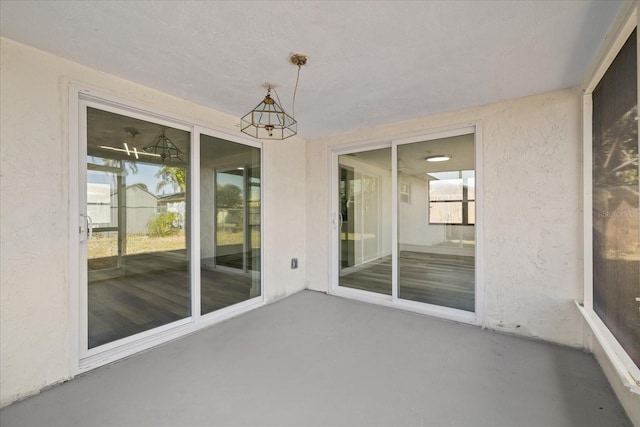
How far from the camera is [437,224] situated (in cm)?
354

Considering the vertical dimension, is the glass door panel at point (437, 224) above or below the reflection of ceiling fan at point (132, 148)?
below

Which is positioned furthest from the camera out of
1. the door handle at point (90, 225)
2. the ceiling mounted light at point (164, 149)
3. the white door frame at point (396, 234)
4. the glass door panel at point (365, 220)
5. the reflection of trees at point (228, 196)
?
the glass door panel at point (365, 220)

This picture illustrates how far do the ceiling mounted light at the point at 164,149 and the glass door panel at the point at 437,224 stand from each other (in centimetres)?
259

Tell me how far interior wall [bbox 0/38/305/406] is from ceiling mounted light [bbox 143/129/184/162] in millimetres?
552

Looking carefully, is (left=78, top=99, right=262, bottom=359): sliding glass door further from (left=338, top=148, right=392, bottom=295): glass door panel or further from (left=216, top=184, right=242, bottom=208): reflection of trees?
(left=338, top=148, right=392, bottom=295): glass door panel

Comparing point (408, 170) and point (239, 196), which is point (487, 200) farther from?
point (239, 196)

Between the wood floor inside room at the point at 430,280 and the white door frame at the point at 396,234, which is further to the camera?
the wood floor inside room at the point at 430,280

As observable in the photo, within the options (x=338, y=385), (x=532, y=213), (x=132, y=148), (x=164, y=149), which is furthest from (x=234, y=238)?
(x=532, y=213)

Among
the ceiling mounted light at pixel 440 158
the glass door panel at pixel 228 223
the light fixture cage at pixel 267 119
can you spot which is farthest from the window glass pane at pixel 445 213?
the glass door panel at pixel 228 223

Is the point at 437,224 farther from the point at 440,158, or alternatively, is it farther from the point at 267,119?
the point at 267,119

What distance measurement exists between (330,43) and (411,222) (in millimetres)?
2482

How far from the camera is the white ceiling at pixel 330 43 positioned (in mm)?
1466

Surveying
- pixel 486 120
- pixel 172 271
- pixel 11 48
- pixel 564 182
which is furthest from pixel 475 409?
pixel 11 48

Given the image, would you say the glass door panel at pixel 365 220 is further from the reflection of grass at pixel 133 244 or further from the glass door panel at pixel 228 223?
the reflection of grass at pixel 133 244
